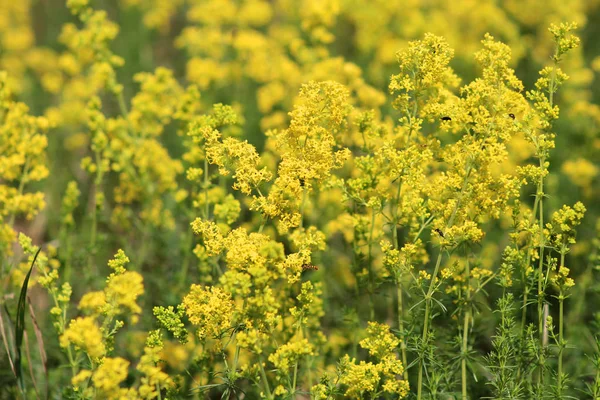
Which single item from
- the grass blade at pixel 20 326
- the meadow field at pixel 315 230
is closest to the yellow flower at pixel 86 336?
the meadow field at pixel 315 230

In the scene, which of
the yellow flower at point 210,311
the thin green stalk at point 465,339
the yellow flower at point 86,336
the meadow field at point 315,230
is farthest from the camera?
the thin green stalk at point 465,339

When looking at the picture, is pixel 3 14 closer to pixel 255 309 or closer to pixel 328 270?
pixel 328 270

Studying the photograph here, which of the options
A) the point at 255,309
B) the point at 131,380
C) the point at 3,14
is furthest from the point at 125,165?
the point at 3,14

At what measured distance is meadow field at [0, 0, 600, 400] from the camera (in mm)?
3199

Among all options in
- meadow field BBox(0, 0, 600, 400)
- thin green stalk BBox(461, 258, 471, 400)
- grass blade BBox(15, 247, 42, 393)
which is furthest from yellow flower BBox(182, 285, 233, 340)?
thin green stalk BBox(461, 258, 471, 400)

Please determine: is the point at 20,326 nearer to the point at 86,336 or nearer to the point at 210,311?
the point at 86,336

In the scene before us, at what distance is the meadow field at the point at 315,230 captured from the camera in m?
3.20

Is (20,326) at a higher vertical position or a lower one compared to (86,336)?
higher

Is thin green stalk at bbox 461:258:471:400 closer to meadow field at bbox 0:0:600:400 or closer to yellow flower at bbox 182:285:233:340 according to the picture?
meadow field at bbox 0:0:600:400

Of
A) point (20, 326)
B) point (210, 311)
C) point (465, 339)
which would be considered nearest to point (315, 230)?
point (210, 311)

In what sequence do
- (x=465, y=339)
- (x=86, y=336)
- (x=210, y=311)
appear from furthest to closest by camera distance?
(x=465, y=339)
(x=210, y=311)
(x=86, y=336)

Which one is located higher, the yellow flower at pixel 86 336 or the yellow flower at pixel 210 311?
the yellow flower at pixel 210 311

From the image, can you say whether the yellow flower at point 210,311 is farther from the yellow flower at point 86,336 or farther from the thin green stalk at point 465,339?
the thin green stalk at point 465,339

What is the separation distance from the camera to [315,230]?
3602 millimetres
